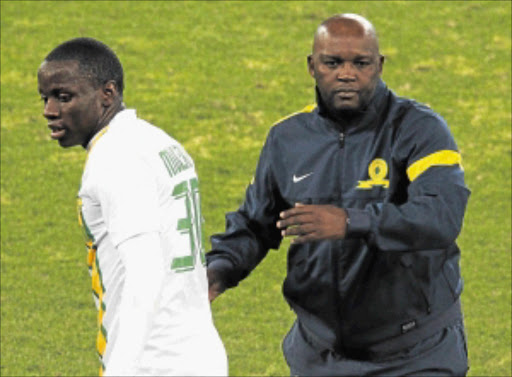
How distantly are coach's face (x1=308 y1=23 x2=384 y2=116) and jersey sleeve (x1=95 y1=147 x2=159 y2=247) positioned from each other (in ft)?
3.61

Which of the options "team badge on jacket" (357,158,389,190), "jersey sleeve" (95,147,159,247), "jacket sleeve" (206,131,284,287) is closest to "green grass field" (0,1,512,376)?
"jacket sleeve" (206,131,284,287)

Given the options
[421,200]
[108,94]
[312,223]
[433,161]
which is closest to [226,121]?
[433,161]

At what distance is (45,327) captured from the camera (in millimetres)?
9953

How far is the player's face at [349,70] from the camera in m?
4.74

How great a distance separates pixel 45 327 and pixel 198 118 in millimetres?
3564

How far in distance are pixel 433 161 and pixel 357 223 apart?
0.39 m

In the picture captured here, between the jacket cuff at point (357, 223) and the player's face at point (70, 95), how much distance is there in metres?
0.82

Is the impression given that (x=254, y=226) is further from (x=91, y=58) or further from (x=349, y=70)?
(x=91, y=58)

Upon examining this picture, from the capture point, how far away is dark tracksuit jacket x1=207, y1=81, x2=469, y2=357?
465 cm

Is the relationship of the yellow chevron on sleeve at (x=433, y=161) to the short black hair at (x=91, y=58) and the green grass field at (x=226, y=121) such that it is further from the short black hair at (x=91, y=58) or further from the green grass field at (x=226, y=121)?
the green grass field at (x=226, y=121)

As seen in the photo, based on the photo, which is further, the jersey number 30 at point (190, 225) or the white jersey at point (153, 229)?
the jersey number 30 at point (190, 225)

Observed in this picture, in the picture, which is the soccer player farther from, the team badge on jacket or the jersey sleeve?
the team badge on jacket

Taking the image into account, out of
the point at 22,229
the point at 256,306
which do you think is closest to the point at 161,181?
the point at 256,306

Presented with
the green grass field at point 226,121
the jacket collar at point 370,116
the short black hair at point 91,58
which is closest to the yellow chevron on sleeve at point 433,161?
the jacket collar at point 370,116
